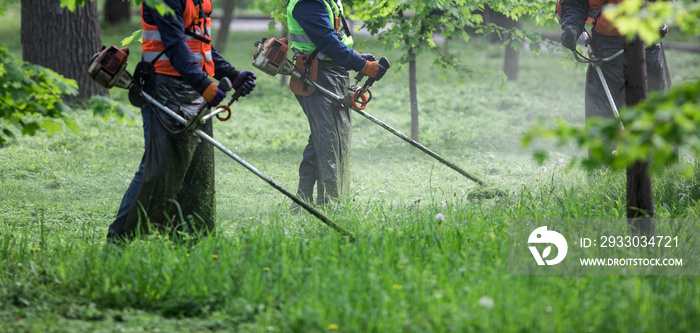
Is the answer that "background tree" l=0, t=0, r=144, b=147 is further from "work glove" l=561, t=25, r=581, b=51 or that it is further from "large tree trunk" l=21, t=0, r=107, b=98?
"large tree trunk" l=21, t=0, r=107, b=98

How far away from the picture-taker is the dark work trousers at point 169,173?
3.86 m

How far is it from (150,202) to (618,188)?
336cm

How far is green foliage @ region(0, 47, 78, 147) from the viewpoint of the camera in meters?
3.37

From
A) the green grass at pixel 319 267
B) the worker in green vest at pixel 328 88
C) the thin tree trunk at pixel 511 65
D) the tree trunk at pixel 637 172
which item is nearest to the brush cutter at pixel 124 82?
the green grass at pixel 319 267

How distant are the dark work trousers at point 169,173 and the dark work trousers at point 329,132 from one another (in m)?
1.24

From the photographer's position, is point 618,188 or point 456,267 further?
point 618,188

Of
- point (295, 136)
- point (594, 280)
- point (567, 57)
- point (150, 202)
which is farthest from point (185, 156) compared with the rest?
point (567, 57)

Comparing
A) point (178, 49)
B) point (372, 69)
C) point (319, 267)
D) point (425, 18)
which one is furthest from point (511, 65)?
point (319, 267)

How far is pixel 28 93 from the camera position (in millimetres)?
3438

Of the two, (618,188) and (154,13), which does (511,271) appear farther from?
(154,13)

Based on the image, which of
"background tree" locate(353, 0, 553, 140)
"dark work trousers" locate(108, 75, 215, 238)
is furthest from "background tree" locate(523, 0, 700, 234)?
"background tree" locate(353, 0, 553, 140)

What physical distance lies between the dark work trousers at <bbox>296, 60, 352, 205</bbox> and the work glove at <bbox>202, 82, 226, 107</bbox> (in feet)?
4.65

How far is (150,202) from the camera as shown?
3.90 meters

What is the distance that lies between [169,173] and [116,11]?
16799 millimetres
